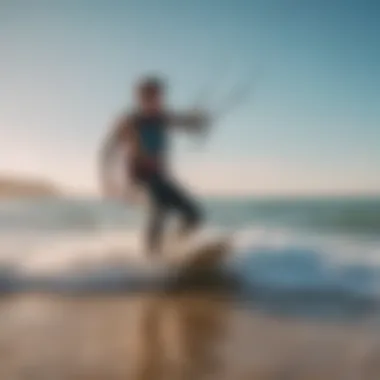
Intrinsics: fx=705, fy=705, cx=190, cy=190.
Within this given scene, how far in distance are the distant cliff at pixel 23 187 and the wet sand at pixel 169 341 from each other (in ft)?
0.66

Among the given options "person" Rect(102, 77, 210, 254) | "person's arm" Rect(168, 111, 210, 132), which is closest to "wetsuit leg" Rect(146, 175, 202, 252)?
"person" Rect(102, 77, 210, 254)

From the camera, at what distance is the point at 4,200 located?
142 centimetres

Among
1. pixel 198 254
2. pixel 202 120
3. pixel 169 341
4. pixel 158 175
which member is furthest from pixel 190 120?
pixel 169 341

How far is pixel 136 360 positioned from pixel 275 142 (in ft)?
1.65

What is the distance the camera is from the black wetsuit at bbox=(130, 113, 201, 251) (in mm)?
1384

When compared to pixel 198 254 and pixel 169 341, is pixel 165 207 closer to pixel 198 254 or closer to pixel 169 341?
pixel 198 254

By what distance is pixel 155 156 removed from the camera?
4.56ft

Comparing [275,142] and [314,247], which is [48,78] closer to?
[275,142]

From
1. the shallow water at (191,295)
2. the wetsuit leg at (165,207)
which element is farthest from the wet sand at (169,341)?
the wetsuit leg at (165,207)

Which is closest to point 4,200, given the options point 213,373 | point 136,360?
point 136,360

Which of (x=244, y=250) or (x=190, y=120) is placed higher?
(x=190, y=120)

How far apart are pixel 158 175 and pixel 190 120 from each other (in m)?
0.12

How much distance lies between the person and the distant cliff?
0.12 metres

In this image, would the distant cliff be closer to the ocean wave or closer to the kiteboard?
the ocean wave
